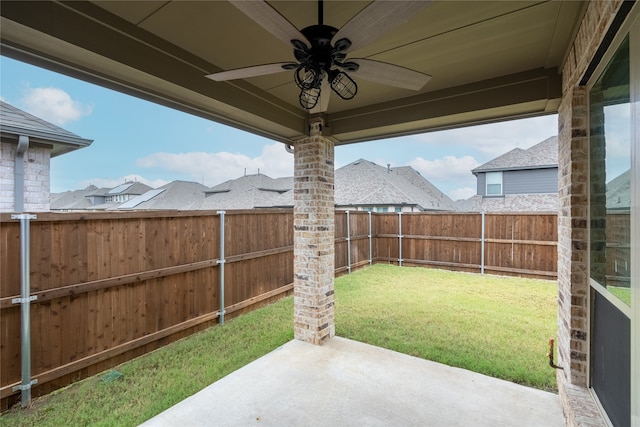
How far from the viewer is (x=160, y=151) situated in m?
18.7

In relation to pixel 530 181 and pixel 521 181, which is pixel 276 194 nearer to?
pixel 521 181

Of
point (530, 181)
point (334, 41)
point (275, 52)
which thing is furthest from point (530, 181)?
point (334, 41)

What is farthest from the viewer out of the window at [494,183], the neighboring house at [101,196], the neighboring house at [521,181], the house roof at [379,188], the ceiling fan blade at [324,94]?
the house roof at [379,188]

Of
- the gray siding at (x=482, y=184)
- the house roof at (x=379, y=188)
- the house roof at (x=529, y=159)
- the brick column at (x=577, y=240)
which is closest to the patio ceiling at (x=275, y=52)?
the brick column at (x=577, y=240)

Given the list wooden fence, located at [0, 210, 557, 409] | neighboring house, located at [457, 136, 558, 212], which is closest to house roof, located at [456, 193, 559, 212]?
neighboring house, located at [457, 136, 558, 212]

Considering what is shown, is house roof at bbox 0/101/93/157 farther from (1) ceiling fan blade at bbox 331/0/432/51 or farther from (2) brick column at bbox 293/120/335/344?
(1) ceiling fan blade at bbox 331/0/432/51

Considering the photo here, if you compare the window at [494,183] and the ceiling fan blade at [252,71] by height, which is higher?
the window at [494,183]

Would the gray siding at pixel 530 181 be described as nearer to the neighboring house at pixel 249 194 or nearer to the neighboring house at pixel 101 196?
→ the neighboring house at pixel 249 194

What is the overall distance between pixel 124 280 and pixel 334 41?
3.30m

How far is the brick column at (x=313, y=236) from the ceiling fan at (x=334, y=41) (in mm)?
1458

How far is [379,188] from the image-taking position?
14.8m

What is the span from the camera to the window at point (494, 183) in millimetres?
12438

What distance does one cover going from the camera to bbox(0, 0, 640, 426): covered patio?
4.77 ft

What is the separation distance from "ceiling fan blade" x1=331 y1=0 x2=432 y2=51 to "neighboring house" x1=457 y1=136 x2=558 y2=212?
482 inches
